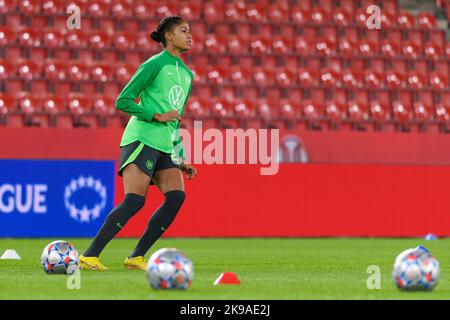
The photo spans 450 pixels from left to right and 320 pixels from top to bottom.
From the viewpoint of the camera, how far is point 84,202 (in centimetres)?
1588

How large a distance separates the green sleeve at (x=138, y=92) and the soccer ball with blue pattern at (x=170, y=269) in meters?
2.21

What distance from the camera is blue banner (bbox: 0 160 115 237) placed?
1550cm

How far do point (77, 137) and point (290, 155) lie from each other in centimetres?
339

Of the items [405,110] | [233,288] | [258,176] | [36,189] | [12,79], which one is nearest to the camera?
[233,288]

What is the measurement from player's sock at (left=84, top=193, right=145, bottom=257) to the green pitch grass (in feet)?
0.74

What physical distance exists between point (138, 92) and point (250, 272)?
170cm

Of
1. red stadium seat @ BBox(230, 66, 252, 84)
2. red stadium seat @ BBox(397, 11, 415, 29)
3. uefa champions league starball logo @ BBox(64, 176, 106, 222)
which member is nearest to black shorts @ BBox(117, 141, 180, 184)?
uefa champions league starball logo @ BBox(64, 176, 106, 222)

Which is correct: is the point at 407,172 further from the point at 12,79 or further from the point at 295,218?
the point at 12,79

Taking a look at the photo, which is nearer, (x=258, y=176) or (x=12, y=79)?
(x=258, y=176)

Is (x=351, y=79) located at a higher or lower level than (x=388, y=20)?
lower

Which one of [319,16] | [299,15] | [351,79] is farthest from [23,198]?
[319,16]

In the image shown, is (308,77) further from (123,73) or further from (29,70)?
(29,70)
